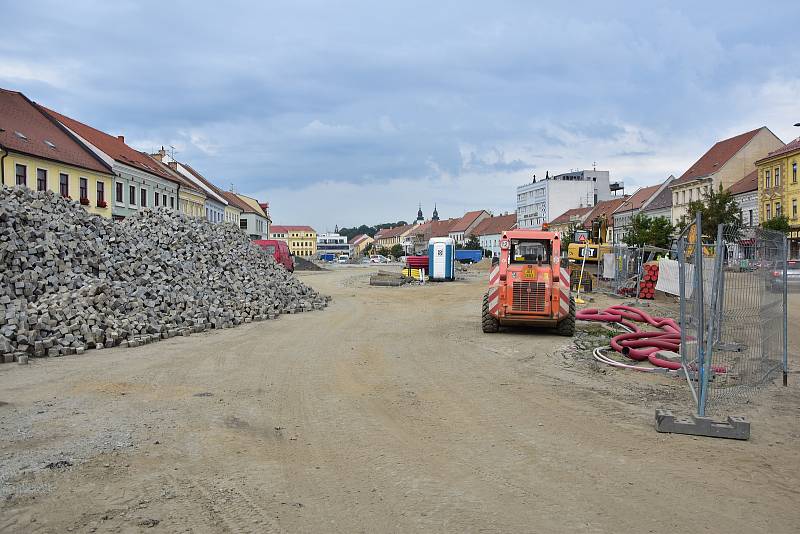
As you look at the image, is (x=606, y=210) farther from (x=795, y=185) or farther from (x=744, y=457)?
(x=744, y=457)

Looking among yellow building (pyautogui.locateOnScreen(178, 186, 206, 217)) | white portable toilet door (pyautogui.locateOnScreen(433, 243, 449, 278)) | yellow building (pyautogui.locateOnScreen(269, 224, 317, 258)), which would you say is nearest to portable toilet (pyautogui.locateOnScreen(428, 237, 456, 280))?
white portable toilet door (pyautogui.locateOnScreen(433, 243, 449, 278))

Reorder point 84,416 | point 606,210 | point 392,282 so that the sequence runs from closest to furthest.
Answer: point 84,416 → point 392,282 → point 606,210

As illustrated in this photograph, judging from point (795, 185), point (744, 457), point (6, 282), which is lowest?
point (744, 457)

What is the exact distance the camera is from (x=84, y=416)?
7.27m

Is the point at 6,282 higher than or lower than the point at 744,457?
higher

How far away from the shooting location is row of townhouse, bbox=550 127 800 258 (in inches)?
2111

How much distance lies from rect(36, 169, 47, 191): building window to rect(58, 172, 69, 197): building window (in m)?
1.32

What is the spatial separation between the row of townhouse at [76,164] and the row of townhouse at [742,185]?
3330 centimetres

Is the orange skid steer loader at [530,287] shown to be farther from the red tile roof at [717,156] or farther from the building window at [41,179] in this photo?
the red tile roof at [717,156]

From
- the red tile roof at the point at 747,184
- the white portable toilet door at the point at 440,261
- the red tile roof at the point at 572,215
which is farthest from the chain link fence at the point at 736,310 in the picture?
the red tile roof at the point at 572,215

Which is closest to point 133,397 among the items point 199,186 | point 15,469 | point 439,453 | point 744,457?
point 15,469

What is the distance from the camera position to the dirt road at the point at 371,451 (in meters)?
4.53

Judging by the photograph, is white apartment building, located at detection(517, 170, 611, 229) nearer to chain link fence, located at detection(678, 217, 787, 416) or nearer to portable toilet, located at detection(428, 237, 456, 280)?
portable toilet, located at detection(428, 237, 456, 280)

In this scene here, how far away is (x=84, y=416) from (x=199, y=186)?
212 ft
